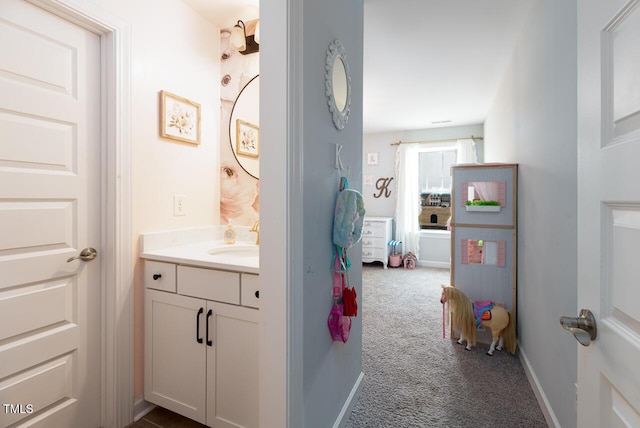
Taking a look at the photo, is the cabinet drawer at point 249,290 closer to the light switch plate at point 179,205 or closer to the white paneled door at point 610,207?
the light switch plate at point 179,205

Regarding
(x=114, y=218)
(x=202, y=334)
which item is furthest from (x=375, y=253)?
(x=114, y=218)

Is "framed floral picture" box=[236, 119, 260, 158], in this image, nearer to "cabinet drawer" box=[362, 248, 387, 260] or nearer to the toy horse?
the toy horse

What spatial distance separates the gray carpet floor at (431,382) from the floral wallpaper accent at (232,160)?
1.40 metres

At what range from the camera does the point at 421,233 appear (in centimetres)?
555

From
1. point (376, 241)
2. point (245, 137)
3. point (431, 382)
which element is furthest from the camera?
point (376, 241)

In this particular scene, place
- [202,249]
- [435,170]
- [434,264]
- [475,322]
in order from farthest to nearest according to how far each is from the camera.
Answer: [435,170], [434,264], [475,322], [202,249]

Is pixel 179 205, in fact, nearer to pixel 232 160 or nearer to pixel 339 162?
pixel 232 160

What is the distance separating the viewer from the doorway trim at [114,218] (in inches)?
59.8

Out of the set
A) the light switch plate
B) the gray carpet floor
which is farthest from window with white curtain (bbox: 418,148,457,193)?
the light switch plate

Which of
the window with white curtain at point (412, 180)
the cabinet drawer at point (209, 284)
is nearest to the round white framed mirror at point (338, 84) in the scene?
the cabinet drawer at point (209, 284)

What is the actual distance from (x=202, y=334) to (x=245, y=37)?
187 centimetres

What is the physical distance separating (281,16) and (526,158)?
6.79ft

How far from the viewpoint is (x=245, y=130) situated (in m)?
2.08

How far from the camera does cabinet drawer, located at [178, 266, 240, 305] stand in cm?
135
